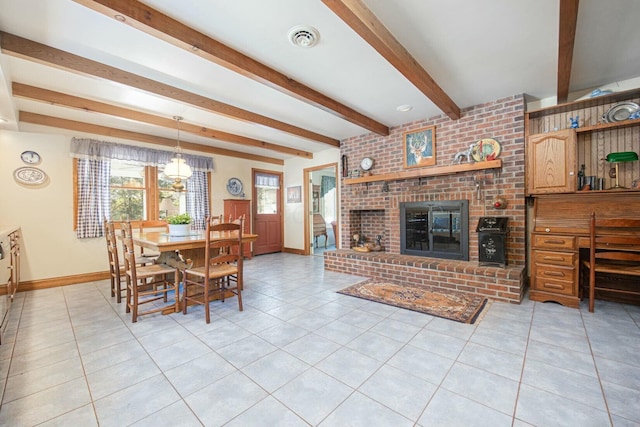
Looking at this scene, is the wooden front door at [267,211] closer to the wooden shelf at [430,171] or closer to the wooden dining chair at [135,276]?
the wooden shelf at [430,171]

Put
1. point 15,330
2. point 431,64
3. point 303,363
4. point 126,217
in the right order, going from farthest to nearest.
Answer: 1. point 126,217
2. point 431,64
3. point 15,330
4. point 303,363

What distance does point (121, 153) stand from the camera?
438 cm

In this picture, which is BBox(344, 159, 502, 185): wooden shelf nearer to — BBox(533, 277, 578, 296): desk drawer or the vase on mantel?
BBox(533, 277, 578, 296): desk drawer

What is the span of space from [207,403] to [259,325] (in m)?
0.99

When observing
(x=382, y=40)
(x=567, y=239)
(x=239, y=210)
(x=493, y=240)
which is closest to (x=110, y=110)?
(x=239, y=210)

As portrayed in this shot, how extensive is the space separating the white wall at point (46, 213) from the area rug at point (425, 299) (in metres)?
3.99

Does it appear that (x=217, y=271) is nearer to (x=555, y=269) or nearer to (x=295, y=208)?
(x=555, y=269)

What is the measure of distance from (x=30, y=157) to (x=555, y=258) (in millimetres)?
6631

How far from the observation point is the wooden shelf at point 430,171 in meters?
3.36

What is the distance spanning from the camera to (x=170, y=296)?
331 centimetres

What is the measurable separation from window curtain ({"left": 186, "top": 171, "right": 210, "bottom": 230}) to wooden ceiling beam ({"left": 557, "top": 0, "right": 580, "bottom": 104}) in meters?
5.38

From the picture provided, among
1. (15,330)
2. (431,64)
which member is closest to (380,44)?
(431,64)

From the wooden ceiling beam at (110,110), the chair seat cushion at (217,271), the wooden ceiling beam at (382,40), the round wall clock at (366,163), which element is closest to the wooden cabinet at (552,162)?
the wooden ceiling beam at (382,40)

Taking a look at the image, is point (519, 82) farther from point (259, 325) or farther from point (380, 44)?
point (259, 325)
